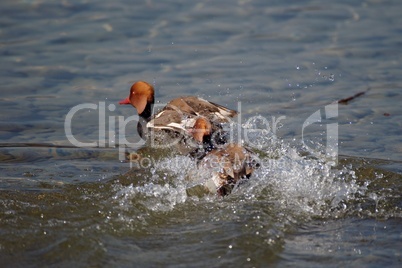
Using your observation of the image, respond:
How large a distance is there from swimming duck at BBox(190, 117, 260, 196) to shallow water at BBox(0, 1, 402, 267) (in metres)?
0.11

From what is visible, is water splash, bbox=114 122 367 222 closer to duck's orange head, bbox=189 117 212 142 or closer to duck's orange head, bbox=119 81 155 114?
duck's orange head, bbox=189 117 212 142

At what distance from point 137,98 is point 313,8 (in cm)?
525

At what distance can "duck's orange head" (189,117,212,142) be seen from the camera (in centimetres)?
732

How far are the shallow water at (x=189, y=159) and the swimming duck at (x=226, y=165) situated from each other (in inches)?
4.3

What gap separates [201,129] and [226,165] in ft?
3.58

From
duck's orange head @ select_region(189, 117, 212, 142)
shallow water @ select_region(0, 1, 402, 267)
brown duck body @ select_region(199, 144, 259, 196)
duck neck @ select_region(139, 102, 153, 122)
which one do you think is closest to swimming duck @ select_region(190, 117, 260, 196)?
brown duck body @ select_region(199, 144, 259, 196)

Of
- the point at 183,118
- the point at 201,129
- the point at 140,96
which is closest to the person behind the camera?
the point at 201,129

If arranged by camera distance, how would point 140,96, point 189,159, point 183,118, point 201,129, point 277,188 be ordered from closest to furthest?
point 277,188
point 189,159
point 201,129
point 183,118
point 140,96

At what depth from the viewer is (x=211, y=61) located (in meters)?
11.0

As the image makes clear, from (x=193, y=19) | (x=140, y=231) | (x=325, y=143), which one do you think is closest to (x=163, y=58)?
(x=193, y=19)

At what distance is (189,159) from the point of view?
7129 millimetres

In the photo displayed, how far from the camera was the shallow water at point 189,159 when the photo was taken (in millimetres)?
5258

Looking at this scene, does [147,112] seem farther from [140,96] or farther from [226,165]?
[226,165]

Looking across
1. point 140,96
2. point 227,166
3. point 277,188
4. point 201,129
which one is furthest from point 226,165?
point 140,96
